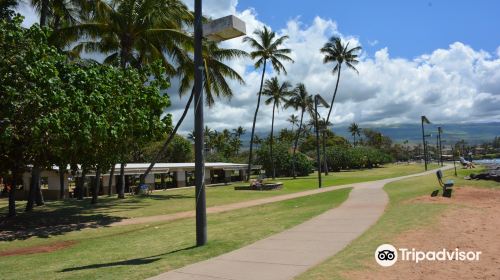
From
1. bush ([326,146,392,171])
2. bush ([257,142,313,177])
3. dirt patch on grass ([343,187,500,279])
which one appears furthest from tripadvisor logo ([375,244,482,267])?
bush ([326,146,392,171])

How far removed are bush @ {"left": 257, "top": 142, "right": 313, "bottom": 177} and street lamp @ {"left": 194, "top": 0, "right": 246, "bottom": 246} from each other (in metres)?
48.3

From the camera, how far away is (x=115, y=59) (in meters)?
25.7

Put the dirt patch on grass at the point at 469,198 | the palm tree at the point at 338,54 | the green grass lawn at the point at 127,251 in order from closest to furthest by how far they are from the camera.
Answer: the green grass lawn at the point at 127,251
the dirt patch on grass at the point at 469,198
the palm tree at the point at 338,54

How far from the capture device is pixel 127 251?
9.72m

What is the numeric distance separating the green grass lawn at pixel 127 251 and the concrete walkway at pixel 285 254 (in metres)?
0.42

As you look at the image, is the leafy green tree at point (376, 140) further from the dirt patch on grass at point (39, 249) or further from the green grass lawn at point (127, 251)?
the dirt patch on grass at point (39, 249)

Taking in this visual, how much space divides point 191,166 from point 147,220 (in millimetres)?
25482

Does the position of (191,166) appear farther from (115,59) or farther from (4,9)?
(4,9)

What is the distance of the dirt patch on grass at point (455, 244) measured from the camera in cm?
594

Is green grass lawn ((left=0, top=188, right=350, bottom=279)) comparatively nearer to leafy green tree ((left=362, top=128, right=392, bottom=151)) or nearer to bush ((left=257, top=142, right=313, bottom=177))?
bush ((left=257, top=142, right=313, bottom=177))

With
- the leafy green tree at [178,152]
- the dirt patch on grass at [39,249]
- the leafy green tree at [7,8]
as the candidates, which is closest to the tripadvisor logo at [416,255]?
the dirt patch on grass at [39,249]

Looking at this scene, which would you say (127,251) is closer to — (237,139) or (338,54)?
(338,54)

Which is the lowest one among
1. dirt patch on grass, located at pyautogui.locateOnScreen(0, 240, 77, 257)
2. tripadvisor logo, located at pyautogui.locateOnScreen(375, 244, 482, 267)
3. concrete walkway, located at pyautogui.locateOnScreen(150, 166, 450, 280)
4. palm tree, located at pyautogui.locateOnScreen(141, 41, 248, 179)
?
dirt patch on grass, located at pyautogui.locateOnScreen(0, 240, 77, 257)

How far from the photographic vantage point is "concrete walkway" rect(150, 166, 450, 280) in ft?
21.1
